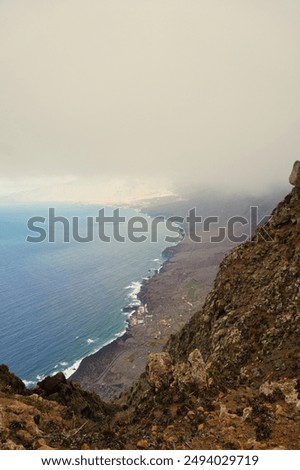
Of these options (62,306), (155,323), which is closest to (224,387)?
(155,323)

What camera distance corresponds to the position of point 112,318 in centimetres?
10694

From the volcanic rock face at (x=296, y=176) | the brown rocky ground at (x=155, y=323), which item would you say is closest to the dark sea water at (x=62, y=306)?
the brown rocky ground at (x=155, y=323)

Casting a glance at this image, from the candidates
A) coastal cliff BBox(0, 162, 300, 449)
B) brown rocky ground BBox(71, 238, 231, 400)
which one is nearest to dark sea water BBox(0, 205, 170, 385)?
brown rocky ground BBox(71, 238, 231, 400)

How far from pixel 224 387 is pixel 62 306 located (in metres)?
119

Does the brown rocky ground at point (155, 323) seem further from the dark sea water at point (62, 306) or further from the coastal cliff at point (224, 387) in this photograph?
the coastal cliff at point (224, 387)

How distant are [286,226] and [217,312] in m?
8.34

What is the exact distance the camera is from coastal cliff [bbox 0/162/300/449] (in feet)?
31.7

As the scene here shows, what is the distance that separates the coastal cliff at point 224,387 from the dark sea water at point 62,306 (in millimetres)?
67806

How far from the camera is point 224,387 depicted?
12953 mm

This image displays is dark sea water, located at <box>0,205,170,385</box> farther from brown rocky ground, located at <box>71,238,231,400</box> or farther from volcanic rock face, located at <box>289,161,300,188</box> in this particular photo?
volcanic rock face, located at <box>289,161,300,188</box>

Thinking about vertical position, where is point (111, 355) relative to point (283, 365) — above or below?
below

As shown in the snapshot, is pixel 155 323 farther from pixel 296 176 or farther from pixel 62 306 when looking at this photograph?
pixel 296 176
